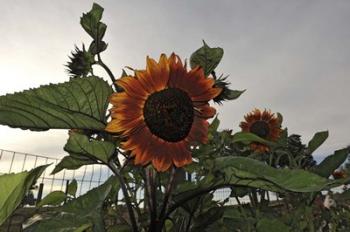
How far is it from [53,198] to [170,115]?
2.33 ft

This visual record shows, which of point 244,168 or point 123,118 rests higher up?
point 123,118

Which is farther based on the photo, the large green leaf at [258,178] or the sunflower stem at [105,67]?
the sunflower stem at [105,67]

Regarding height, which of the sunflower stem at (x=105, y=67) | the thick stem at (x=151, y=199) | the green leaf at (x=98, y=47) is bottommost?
the thick stem at (x=151, y=199)

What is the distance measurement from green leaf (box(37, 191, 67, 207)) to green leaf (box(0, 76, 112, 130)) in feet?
1.71

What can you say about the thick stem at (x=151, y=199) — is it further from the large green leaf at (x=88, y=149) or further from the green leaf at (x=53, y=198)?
the green leaf at (x=53, y=198)

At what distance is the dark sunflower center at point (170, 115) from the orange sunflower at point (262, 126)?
180 centimetres

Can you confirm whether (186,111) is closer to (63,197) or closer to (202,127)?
(202,127)

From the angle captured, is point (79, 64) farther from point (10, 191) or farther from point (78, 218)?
point (10, 191)

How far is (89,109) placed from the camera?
1.03 metres

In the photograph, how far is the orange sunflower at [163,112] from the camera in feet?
3.42

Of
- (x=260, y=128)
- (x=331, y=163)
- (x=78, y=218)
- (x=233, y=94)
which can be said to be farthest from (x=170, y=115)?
(x=260, y=128)

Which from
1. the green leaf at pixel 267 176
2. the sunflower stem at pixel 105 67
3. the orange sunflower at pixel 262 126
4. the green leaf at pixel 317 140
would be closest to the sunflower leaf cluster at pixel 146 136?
the green leaf at pixel 267 176

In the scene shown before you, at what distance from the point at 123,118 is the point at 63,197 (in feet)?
1.98

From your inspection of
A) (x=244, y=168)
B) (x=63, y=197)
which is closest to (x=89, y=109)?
(x=244, y=168)
